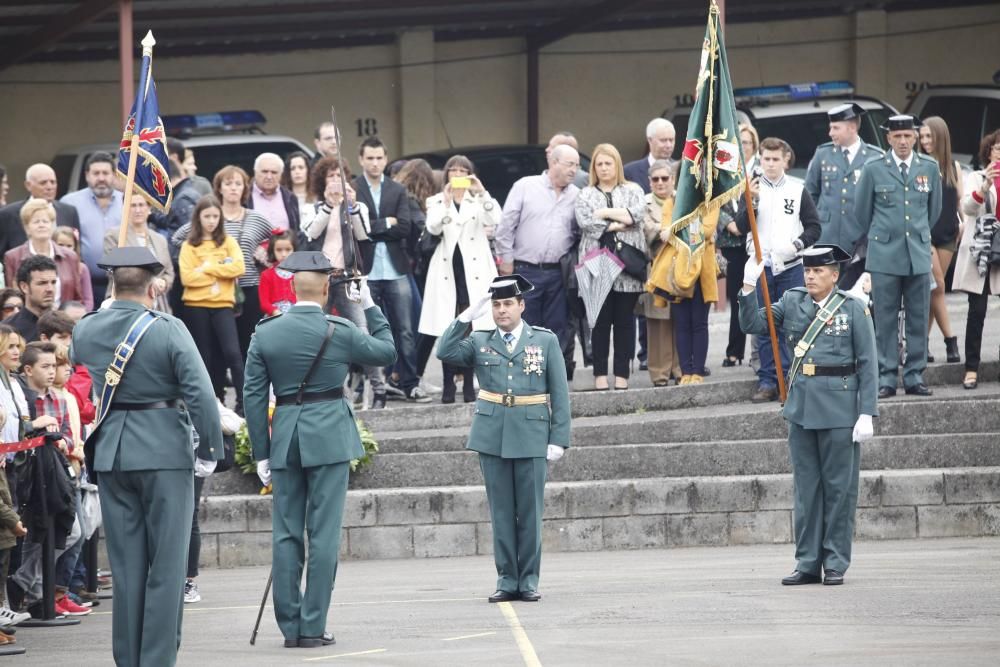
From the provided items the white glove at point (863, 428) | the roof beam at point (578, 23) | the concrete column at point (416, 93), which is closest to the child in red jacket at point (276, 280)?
the white glove at point (863, 428)

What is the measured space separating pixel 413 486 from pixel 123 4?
6422mm

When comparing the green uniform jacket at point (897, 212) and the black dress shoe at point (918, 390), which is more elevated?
the green uniform jacket at point (897, 212)

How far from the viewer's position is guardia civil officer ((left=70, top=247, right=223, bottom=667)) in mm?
7961

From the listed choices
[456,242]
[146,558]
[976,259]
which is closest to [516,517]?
[146,558]

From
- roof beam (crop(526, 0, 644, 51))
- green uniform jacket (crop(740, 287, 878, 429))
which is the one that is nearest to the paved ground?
green uniform jacket (crop(740, 287, 878, 429))

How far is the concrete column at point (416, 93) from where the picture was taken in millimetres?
23562

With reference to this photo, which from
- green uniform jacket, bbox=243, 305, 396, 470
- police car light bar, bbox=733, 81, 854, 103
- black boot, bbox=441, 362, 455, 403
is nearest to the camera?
green uniform jacket, bbox=243, 305, 396, 470

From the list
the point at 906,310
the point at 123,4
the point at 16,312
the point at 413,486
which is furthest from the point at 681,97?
the point at 16,312

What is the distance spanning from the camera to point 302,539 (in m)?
8.95

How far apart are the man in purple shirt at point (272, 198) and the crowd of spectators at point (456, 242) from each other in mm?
12

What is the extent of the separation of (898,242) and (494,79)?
1187cm

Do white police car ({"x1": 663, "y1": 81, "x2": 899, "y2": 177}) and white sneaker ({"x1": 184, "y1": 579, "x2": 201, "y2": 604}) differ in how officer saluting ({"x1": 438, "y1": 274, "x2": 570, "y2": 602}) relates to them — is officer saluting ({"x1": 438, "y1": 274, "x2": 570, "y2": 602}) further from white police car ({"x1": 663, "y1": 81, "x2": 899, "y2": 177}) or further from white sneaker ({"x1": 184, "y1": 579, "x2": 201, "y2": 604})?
white police car ({"x1": 663, "y1": 81, "x2": 899, "y2": 177})

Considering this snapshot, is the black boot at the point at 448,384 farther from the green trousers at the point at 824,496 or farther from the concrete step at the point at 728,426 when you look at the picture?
the green trousers at the point at 824,496

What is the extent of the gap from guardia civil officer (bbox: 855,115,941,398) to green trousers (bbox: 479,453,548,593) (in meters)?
4.27
